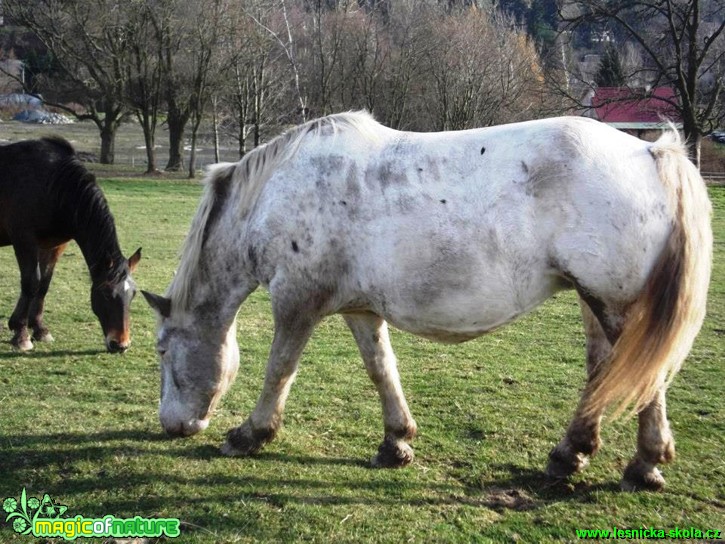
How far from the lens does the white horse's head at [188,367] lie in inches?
167

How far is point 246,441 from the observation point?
166 inches

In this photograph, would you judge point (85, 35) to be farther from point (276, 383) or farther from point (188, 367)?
point (276, 383)

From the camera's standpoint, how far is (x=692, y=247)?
325cm

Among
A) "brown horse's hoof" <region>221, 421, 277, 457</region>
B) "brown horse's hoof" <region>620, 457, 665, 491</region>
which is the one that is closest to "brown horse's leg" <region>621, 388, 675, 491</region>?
"brown horse's hoof" <region>620, 457, 665, 491</region>

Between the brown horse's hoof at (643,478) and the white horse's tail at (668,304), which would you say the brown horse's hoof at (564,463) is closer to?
the brown horse's hoof at (643,478)

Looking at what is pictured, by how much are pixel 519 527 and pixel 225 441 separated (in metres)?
1.97

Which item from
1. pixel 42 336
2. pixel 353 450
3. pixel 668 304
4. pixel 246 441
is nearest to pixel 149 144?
pixel 42 336

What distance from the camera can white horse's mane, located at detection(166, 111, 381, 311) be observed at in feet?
13.3

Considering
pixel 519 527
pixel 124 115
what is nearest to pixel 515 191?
pixel 519 527

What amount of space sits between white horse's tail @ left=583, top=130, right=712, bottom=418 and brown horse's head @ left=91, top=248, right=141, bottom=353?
4386 millimetres

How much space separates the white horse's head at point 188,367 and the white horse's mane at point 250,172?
129mm

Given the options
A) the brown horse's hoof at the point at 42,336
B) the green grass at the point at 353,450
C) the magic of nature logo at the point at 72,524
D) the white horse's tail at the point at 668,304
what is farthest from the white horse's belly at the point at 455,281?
the brown horse's hoof at the point at 42,336

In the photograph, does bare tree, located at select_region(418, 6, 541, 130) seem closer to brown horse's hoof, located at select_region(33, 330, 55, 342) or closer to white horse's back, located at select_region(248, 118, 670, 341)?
brown horse's hoof, located at select_region(33, 330, 55, 342)

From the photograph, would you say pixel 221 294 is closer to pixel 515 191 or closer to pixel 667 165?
pixel 515 191
